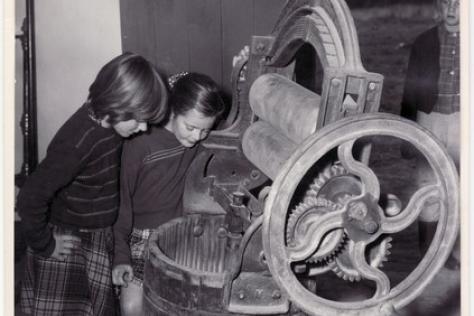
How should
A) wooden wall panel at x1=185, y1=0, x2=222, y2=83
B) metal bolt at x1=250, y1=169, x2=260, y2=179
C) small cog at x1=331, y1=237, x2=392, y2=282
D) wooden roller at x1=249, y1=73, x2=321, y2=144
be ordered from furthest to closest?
wooden wall panel at x1=185, y1=0, x2=222, y2=83 → metal bolt at x1=250, y1=169, x2=260, y2=179 → wooden roller at x1=249, y1=73, x2=321, y2=144 → small cog at x1=331, y1=237, x2=392, y2=282

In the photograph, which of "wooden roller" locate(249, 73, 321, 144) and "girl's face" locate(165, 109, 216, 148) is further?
"girl's face" locate(165, 109, 216, 148)

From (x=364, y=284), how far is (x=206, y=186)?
4.09 ft

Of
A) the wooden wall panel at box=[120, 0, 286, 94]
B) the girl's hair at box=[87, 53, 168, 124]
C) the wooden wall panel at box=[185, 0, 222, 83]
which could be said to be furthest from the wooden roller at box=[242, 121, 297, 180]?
the wooden wall panel at box=[185, 0, 222, 83]

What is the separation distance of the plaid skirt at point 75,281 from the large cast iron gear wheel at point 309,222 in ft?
2.81

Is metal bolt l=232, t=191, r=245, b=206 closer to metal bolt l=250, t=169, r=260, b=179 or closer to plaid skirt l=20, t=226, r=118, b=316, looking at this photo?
metal bolt l=250, t=169, r=260, b=179

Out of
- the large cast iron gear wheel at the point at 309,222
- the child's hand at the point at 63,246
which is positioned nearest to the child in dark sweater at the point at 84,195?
the child's hand at the point at 63,246

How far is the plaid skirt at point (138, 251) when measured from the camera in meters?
1.58

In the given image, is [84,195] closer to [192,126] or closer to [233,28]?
[192,126]

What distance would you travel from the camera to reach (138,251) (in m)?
1.59

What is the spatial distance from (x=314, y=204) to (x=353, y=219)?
0.27 feet

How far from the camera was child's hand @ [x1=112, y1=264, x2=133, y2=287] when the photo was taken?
153cm

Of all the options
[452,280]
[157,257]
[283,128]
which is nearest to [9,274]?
[157,257]

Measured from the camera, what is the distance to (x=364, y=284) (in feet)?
7.59
